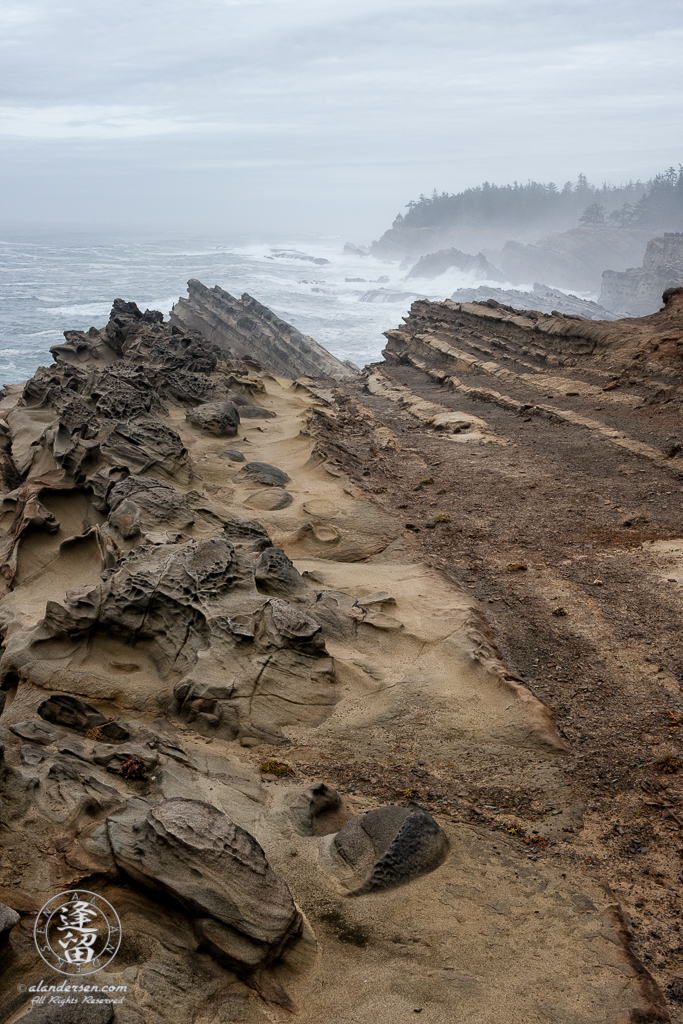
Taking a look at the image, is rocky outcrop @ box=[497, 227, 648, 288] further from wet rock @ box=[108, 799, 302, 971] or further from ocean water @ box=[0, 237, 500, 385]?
wet rock @ box=[108, 799, 302, 971]

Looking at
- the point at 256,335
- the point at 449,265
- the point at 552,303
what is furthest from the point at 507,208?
the point at 256,335

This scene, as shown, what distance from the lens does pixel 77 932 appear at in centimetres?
387

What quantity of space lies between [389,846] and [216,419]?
13.8m

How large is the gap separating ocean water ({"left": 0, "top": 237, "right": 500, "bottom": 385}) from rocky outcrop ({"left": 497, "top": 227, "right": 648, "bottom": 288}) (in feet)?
43.3

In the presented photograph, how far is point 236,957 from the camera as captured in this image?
4.00 meters

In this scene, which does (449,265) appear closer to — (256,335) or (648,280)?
(648,280)

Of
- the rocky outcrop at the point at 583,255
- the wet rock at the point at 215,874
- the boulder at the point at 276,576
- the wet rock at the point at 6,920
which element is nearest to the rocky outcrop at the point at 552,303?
the rocky outcrop at the point at 583,255

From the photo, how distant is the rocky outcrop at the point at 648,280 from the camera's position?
80.9 m

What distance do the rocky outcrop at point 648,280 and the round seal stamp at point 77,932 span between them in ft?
284

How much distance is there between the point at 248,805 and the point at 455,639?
3176mm

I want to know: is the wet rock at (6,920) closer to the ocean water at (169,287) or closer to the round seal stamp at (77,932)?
the round seal stamp at (77,932)

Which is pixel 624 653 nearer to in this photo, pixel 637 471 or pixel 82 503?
pixel 637 471

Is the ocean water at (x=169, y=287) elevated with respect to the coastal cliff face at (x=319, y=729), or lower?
elevated

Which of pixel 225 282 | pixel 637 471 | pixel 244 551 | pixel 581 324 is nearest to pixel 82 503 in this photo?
pixel 244 551
